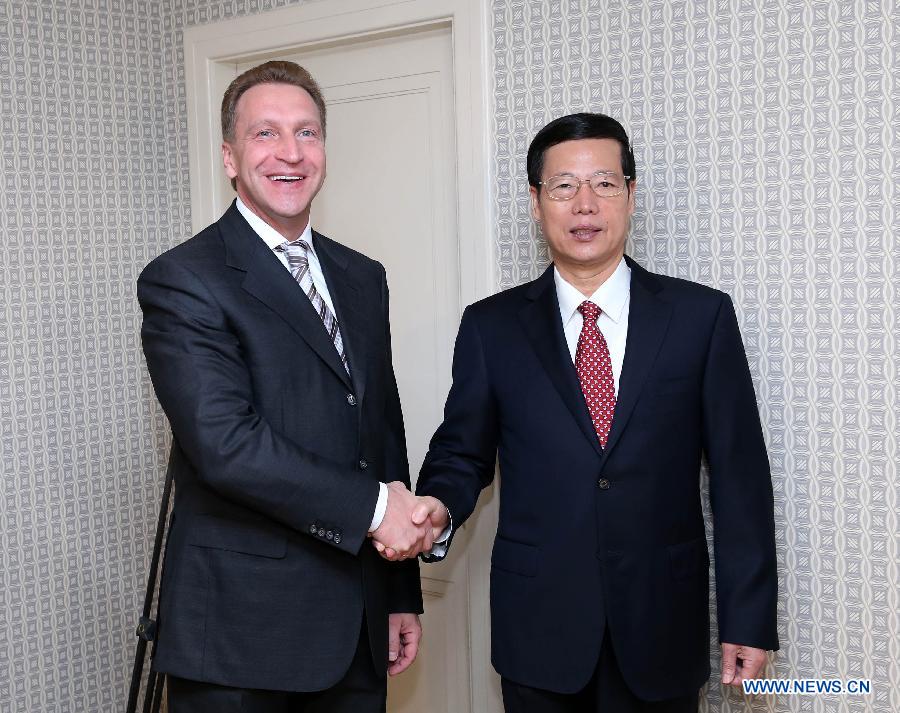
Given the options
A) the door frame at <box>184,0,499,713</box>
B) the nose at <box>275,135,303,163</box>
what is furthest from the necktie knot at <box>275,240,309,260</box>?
the door frame at <box>184,0,499,713</box>

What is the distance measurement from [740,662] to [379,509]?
833mm

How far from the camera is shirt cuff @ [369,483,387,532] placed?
5.82ft

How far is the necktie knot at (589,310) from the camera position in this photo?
2.02 m

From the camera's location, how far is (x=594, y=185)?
6.59 feet

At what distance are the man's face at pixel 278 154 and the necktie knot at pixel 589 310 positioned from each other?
0.60 meters

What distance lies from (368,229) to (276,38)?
2.04ft

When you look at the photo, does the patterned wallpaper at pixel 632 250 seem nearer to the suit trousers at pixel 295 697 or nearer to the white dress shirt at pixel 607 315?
the white dress shirt at pixel 607 315

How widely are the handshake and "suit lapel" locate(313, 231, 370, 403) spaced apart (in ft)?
0.67

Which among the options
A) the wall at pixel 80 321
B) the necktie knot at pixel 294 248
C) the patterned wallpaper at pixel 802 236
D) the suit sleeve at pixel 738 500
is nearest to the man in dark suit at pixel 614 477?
the suit sleeve at pixel 738 500

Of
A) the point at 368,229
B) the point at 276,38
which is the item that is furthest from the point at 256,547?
the point at 276,38

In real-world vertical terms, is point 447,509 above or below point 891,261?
below

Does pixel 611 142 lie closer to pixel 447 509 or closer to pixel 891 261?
pixel 891 261

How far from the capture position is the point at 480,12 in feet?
7.99

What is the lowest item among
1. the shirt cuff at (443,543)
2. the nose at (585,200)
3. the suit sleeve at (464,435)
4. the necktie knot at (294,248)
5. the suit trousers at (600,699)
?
the suit trousers at (600,699)
